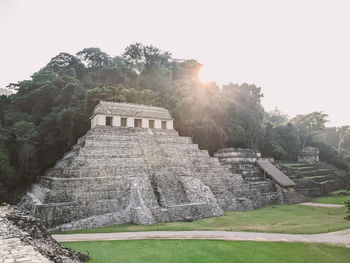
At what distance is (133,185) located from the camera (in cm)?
1792

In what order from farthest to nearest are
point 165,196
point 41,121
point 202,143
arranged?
point 202,143 → point 41,121 → point 165,196

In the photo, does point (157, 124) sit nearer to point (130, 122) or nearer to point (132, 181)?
point (130, 122)

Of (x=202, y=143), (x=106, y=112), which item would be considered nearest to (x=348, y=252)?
(x=106, y=112)

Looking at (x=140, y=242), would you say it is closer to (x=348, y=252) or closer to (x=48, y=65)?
(x=348, y=252)

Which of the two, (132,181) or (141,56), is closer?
(132,181)

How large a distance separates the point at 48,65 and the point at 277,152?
1597 inches

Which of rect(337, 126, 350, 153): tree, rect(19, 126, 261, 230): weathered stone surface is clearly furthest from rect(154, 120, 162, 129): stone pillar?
rect(337, 126, 350, 153): tree

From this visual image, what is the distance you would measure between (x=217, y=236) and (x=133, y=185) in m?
7.58

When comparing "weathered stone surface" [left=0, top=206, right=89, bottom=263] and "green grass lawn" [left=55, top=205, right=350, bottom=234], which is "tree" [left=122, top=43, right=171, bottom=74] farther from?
"weathered stone surface" [left=0, top=206, right=89, bottom=263]

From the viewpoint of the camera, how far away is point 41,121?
2695 centimetres

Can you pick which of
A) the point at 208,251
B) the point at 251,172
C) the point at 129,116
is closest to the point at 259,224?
the point at 208,251

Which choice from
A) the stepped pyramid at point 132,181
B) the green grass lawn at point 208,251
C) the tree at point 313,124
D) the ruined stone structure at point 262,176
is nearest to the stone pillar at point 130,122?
the stepped pyramid at point 132,181

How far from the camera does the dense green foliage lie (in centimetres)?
2273

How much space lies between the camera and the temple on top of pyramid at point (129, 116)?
77.5 ft
